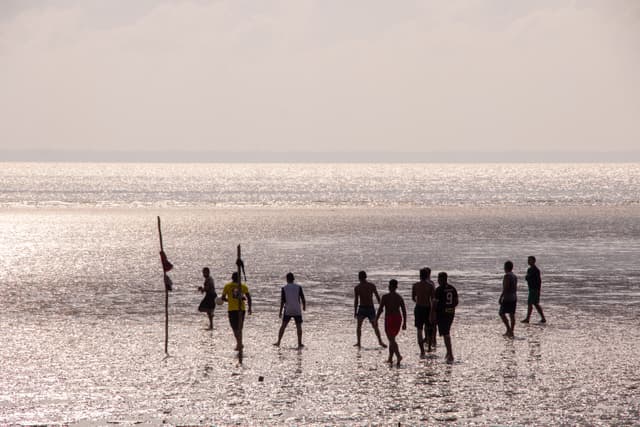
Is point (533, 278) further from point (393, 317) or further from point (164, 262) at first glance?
point (164, 262)

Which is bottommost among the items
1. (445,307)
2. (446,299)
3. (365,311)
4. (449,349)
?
(449,349)

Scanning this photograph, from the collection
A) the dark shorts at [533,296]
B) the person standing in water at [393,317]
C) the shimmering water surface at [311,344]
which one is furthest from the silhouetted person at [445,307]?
the dark shorts at [533,296]

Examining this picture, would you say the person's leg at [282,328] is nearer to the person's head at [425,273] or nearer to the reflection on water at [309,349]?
the reflection on water at [309,349]

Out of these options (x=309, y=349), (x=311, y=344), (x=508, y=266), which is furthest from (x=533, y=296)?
(x=309, y=349)

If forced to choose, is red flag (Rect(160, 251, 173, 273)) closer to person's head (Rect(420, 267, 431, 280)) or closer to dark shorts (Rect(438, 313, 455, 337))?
person's head (Rect(420, 267, 431, 280))

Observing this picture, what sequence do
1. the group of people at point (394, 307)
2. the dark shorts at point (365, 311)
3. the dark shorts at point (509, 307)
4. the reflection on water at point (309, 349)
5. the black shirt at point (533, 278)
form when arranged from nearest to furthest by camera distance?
1. the reflection on water at point (309, 349)
2. the group of people at point (394, 307)
3. the dark shorts at point (365, 311)
4. the dark shorts at point (509, 307)
5. the black shirt at point (533, 278)

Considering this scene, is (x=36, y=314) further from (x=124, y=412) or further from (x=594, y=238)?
(x=594, y=238)

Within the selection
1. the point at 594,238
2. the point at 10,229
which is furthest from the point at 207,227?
the point at 594,238

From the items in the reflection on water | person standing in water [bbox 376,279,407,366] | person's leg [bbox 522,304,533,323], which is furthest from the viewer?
person's leg [bbox 522,304,533,323]

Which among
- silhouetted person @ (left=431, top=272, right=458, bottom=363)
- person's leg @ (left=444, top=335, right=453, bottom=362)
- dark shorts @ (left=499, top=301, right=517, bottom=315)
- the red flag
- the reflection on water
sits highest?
the red flag

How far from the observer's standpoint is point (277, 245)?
55188mm

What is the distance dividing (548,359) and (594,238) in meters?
40.7

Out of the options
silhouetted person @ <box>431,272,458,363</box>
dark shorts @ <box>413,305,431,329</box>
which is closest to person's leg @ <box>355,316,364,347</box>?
dark shorts @ <box>413,305,431,329</box>

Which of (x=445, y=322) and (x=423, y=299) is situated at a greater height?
(x=423, y=299)
